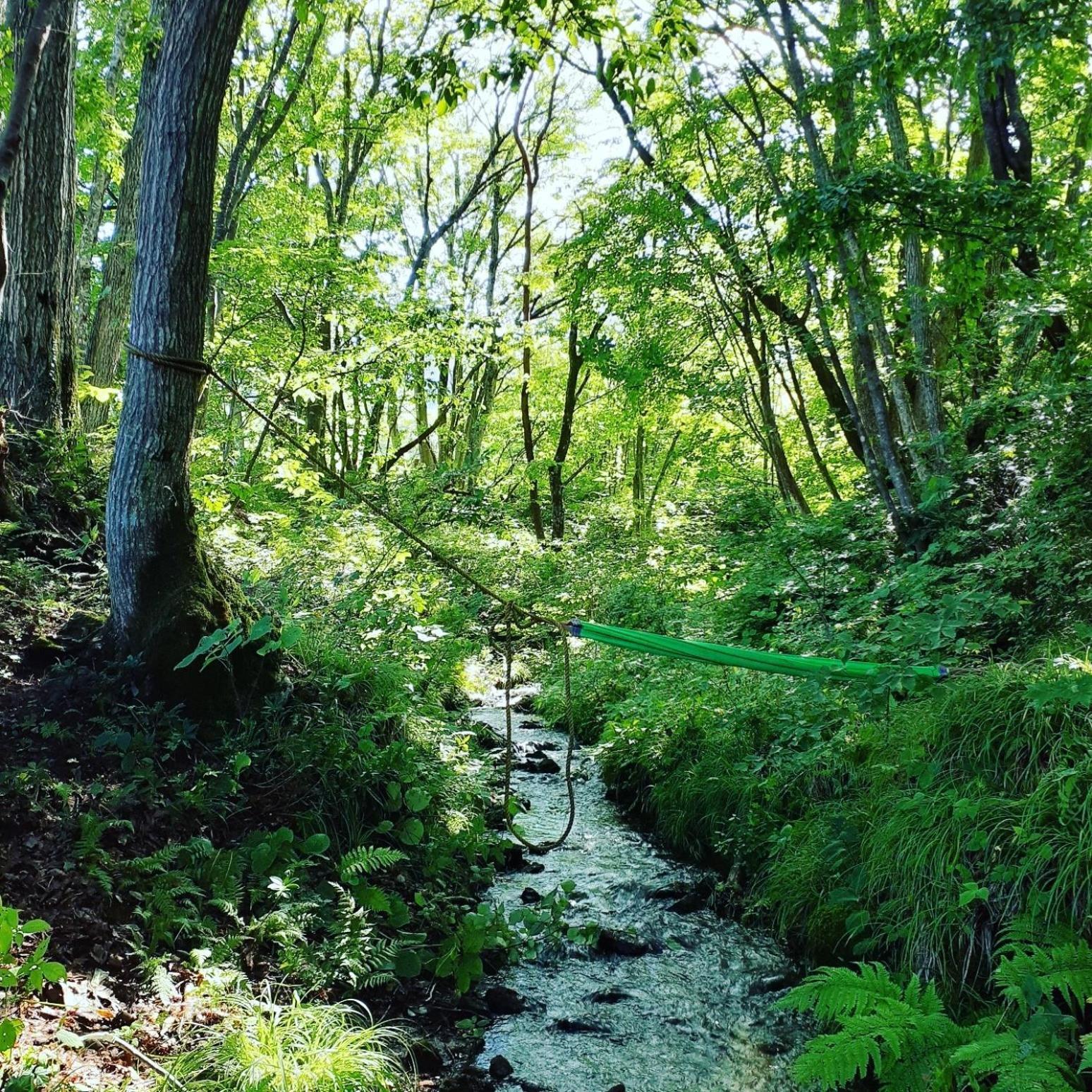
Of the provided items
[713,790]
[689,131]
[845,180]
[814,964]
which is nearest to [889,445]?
[845,180]

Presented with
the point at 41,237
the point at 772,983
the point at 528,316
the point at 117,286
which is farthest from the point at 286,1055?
the point at 528,316

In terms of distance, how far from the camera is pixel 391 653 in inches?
176

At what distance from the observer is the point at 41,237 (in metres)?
4.77

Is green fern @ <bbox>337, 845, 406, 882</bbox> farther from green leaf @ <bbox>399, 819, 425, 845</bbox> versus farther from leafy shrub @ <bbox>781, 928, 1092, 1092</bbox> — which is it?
leafy shrub @ <bbox>781, 928, 1092, 1092</bbox>

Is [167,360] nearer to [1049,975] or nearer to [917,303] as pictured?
[1049,975]

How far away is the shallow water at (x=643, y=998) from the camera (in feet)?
9.16

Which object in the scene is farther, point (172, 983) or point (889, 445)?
point (889, 445)

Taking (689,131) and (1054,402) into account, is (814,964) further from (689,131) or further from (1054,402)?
(689,131)

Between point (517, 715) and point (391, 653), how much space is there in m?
3.76

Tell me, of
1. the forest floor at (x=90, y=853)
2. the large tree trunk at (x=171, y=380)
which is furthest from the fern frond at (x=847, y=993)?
the large tree trunk at (x=171, y=380)

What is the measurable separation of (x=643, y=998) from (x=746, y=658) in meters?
1.50

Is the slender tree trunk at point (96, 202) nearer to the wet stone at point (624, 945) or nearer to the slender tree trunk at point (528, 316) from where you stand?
the wet stone at point (624, 945)

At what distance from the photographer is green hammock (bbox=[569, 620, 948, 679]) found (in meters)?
3.15

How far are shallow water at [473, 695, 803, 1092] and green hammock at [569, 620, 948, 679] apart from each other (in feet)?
4.48
